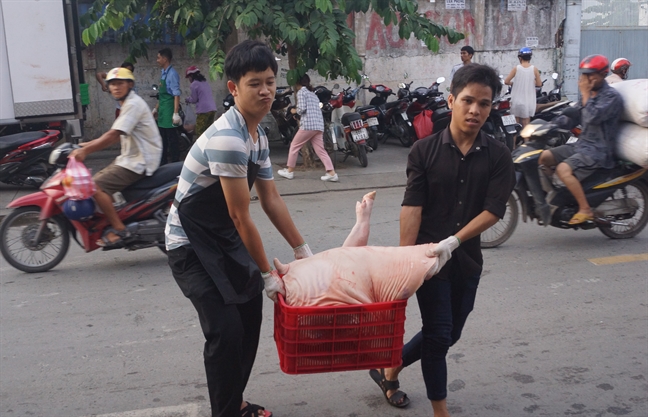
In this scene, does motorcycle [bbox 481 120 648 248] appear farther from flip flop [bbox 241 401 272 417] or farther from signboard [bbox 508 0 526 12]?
signboard [bbox 508 0 526 12]

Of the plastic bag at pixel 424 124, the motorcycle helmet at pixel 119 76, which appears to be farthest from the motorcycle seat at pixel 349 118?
the motorcycle helmet at pixel 119 76

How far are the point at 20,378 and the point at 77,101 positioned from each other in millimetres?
6728

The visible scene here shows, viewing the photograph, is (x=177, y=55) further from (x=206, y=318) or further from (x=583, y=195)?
(x=206, y=318)

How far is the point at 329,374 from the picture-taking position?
3.96 m

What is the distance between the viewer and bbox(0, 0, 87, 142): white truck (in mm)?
9430

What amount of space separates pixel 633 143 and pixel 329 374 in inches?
140

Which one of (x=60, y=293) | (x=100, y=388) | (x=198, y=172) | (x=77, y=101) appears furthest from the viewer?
(x=77, y=101)

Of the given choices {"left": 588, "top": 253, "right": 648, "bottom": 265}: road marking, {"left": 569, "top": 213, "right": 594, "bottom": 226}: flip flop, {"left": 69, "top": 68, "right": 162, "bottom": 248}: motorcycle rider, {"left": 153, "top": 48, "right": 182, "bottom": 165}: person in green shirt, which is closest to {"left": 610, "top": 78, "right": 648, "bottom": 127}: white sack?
{"left": 569, "top": 213, "right": 594, "bottom": 226}: flip flop

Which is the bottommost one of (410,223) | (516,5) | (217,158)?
(410,223)

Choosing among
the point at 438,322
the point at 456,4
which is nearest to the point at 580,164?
the point at 438,322

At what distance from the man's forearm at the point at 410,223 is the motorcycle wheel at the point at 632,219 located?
386 centimetres

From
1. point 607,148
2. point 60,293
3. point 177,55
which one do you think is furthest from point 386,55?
point 60,293

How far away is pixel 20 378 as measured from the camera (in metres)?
3.99

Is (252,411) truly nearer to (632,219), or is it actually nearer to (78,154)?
(78,154)
